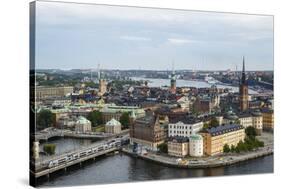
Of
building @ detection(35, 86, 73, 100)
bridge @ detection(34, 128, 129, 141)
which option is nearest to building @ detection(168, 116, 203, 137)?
bridge @ detection(34, 128, 129, 141)

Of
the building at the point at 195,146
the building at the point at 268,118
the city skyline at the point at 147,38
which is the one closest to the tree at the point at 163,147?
the building at the point at 195,146

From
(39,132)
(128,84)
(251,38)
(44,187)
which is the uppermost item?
(251,38)

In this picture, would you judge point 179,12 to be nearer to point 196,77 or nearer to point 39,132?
point 196,77

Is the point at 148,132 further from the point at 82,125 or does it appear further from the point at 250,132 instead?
the point at 250,132

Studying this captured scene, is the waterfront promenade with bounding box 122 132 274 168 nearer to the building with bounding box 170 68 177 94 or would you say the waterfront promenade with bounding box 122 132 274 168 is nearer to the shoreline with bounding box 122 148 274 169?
the shoreline with bounding box 122 148 274 169

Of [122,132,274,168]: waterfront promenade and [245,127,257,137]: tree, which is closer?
[122,132,274,168]: waterfront promenade

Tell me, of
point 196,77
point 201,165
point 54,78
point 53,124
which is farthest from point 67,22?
point 201,165
